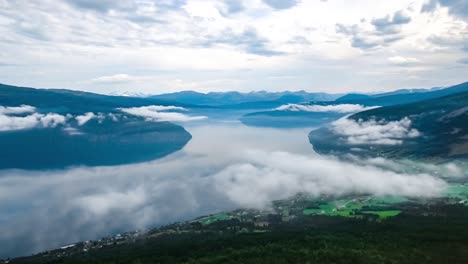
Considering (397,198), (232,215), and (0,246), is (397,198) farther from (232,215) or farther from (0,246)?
(0,246)

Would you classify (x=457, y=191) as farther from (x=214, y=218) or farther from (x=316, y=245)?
(x=316, y=245)

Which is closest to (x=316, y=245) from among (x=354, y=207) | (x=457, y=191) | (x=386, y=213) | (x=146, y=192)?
(x=386, y=213)

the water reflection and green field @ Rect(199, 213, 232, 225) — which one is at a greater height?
green field @ Rect(199, 213, 232, 225)

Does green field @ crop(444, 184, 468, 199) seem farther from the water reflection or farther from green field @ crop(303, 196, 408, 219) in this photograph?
green field @ crop(303, 196, 408, 219)

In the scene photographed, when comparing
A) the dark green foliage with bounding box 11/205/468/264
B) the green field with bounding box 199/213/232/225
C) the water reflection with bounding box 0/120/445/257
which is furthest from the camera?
the water reflection with bounding box 0/120/445/257

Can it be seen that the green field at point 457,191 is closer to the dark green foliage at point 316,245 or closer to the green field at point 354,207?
the green field at point 354,207

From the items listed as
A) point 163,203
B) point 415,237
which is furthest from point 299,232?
point 163,203

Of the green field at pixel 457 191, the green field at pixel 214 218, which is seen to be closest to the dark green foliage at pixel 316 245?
the green field at pixel 214 218

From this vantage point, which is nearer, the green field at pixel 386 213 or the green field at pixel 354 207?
the green field at pixel 386 213

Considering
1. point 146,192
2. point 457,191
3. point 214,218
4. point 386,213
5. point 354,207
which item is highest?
point 386,213

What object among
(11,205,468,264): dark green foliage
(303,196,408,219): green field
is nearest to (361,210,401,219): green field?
(303,196,408,219): green field

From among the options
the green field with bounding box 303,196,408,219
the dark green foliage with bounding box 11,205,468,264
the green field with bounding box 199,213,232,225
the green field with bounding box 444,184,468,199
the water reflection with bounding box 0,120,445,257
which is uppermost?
the dark green foliage with bounding box 11,205,468,264

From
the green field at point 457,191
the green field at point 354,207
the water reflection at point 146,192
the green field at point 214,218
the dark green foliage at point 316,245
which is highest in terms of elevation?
the dark green foliage at point 316,245
